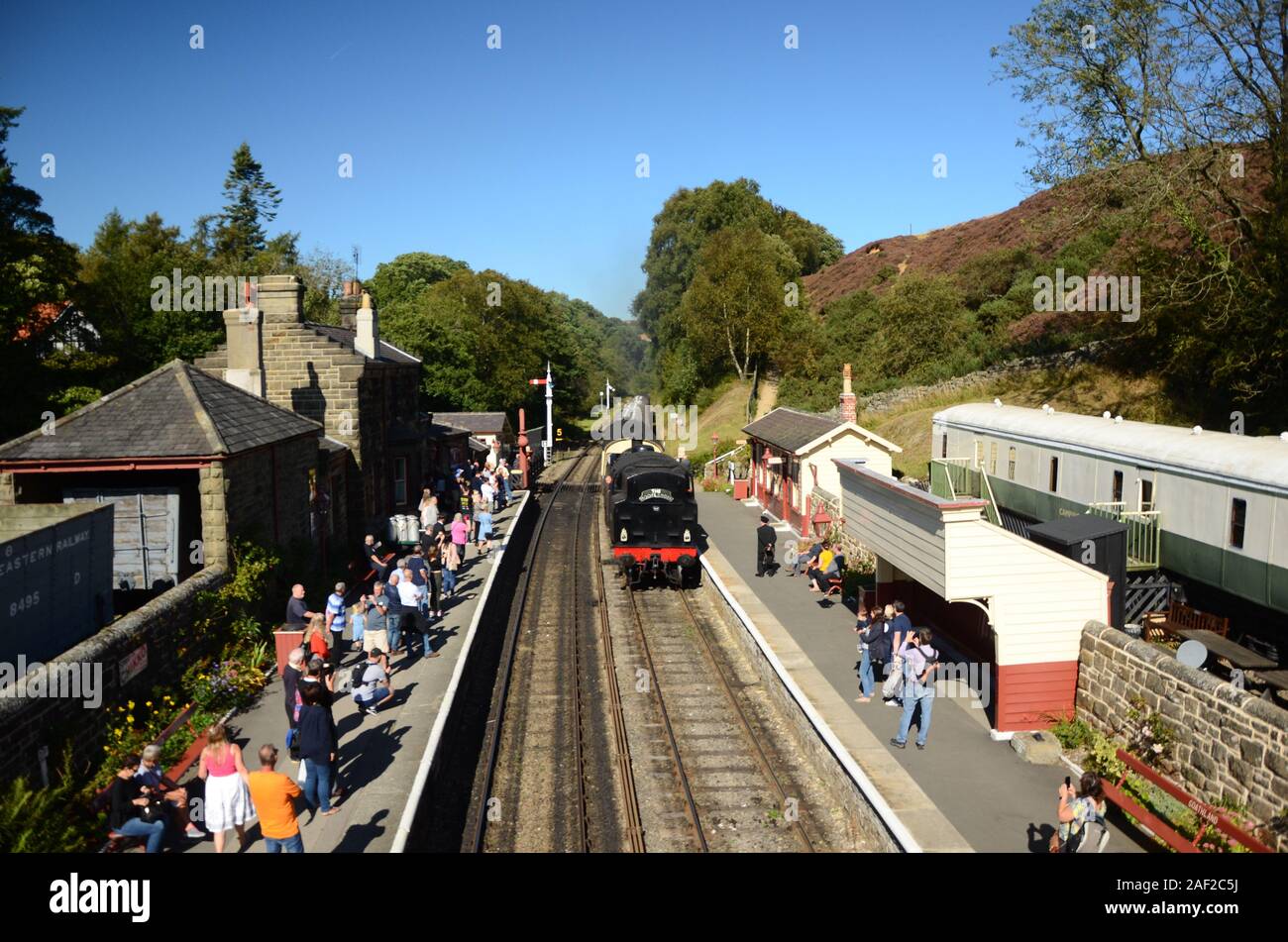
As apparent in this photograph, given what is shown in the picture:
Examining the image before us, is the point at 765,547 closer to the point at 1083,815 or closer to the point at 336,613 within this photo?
the point at 336,613

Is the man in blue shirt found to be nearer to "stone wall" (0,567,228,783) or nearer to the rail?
"stone wall" (0,567,228,783)

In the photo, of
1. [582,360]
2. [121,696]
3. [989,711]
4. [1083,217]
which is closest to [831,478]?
[1083,217]

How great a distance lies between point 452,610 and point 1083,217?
20910 millimetres

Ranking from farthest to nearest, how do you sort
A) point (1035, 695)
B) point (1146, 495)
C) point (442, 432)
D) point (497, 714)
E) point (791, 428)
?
point (442, 432) < point (791, 428) < point (1146, 495) < point (497, 714) < point (1035, 695)

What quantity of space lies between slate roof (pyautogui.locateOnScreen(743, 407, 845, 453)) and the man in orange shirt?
20.8 meters

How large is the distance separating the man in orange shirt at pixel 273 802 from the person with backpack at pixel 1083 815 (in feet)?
24.4

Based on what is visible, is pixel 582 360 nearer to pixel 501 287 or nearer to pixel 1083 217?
pixel 501 287

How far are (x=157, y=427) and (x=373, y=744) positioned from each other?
7.10m

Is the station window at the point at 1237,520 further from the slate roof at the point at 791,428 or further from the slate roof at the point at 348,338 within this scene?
the slate roof at the point at 348,338

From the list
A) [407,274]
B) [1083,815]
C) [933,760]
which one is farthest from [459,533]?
[407,274]

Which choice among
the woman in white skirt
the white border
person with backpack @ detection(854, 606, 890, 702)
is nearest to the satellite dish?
person with backpack @ detection(854, 606, 890, 702)

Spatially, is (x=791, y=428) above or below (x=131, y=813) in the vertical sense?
above

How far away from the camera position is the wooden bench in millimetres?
15523

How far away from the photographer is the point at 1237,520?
49.3ft
